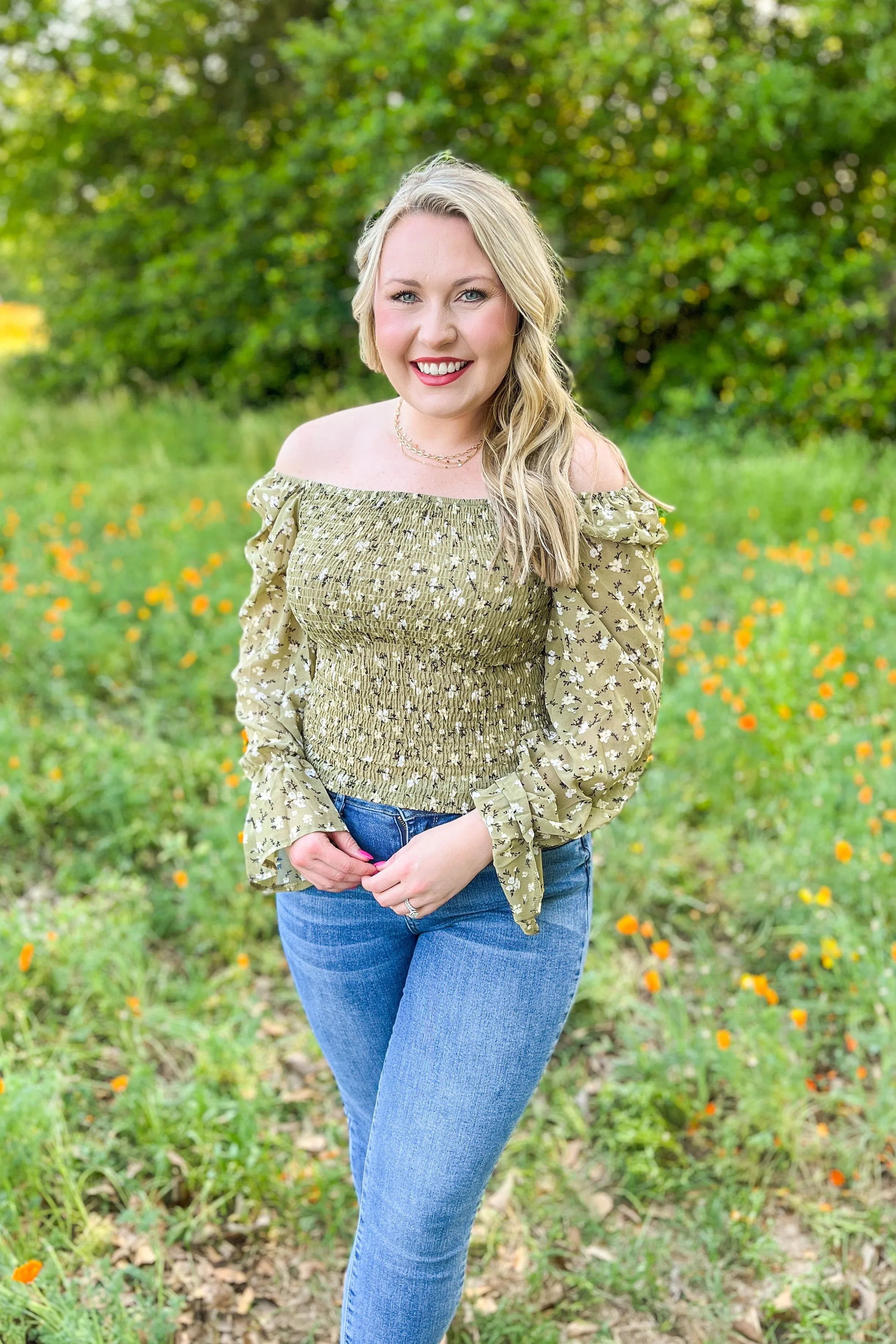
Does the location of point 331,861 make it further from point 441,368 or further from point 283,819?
point 441,368

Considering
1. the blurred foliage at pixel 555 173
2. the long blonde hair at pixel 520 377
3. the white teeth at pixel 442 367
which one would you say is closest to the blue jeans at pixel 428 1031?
the long blonde hair at pixel 520 377

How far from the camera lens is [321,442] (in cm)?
201

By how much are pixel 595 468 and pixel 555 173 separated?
697 cm

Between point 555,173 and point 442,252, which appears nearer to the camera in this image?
point 442,252

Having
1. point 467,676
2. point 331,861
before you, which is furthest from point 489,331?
point 331,861

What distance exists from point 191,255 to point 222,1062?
8.05 m

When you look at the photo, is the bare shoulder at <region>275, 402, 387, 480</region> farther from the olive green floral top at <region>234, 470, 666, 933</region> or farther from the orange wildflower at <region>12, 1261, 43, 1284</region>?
the orange wildflower at <region>12, 1261, 43, 1284</region>

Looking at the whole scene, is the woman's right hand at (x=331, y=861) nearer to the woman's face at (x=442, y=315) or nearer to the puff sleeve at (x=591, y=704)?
the puff sleeve at (x=591, y=704)

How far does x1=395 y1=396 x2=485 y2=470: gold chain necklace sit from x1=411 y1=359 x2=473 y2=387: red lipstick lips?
0.43ft

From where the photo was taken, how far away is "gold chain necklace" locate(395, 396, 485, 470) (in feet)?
6.23

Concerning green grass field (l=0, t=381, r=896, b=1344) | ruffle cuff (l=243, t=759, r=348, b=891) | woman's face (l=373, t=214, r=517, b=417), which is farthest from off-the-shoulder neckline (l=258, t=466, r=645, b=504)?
green grass field (l=0, t=381, r=896, b=1344)

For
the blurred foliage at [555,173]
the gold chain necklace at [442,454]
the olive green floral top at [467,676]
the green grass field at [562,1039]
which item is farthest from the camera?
the blurred foliage at [555,173]

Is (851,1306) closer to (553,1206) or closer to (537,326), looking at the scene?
(553,1206)

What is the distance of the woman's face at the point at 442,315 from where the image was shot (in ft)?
5.75
